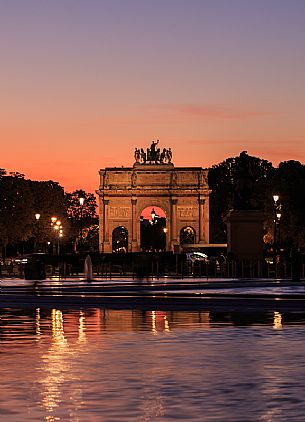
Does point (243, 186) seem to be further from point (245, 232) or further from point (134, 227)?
point (134, 227)

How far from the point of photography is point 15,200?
14475 centimetres

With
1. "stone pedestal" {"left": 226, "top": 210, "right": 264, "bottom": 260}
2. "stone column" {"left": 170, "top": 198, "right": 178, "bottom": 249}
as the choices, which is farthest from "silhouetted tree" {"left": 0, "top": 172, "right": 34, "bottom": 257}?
"stone pedestal" {"left": 226, "top": 210, "right": 264, "bottom": 260}

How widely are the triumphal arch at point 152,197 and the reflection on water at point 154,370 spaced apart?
162 meters

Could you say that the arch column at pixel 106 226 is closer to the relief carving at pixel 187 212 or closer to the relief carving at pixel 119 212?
the relief carving at pixel 119 212

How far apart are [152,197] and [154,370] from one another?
578 feet

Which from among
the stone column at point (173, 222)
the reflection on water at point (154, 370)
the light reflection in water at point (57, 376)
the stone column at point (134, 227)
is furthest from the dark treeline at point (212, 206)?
the light reflection in water at point (57, 376)

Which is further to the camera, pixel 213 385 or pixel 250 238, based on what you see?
pixel 250 238

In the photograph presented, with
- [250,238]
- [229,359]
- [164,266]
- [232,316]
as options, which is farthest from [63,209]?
[229,359]

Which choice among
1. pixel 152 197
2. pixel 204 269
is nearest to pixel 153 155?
pixel 152 197

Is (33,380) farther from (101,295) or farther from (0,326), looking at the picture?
(101,295)

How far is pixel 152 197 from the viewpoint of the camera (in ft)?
635

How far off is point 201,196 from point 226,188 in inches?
235

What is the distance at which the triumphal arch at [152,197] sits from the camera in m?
190

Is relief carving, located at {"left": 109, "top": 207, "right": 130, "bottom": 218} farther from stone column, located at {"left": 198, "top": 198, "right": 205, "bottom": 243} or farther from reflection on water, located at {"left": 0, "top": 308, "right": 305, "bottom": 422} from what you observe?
reflection on water, located at {"left": 0, "top": 308, "right": 305, "bottom": 422}
